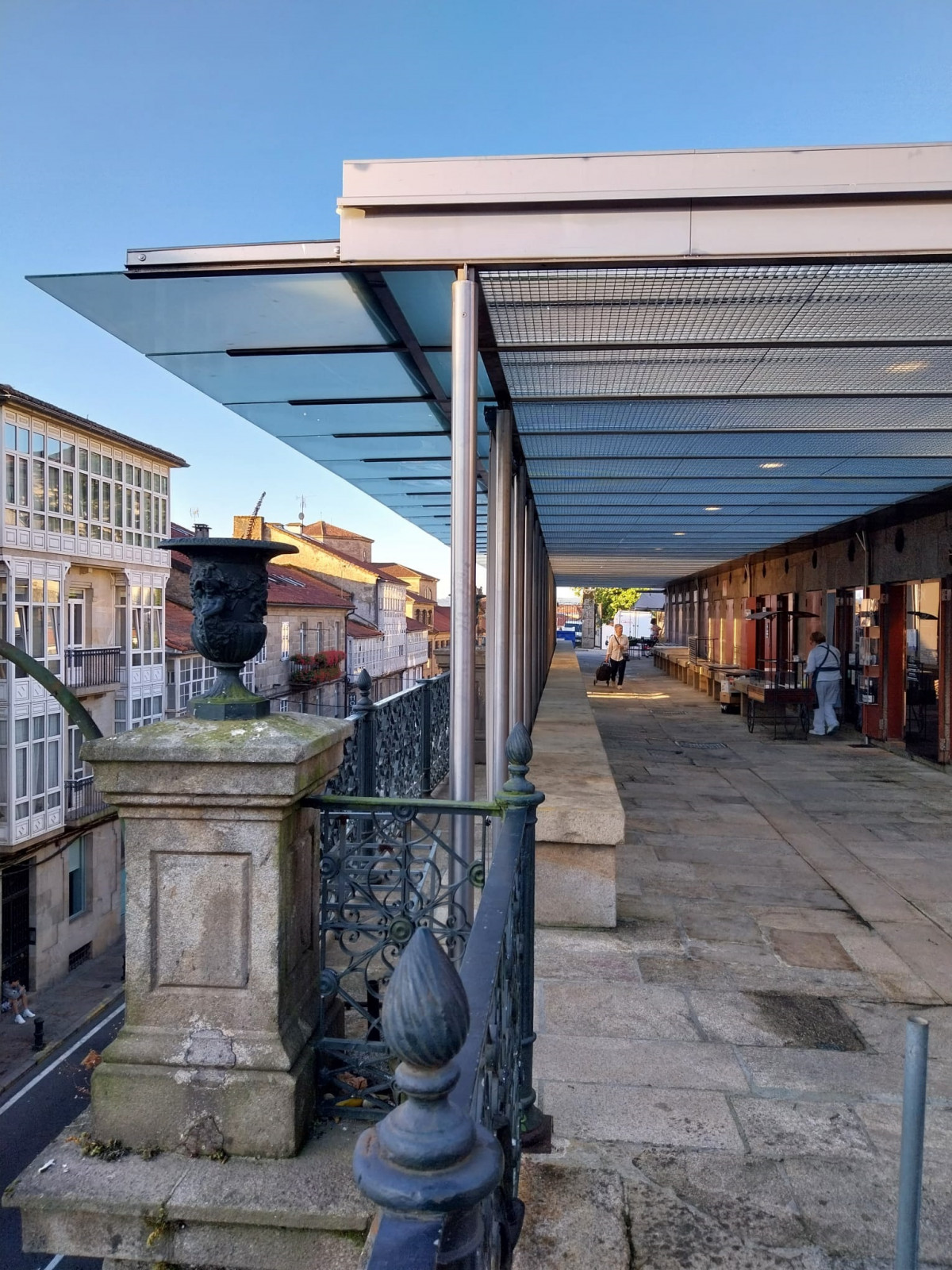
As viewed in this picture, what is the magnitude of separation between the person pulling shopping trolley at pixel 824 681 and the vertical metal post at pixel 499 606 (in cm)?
889

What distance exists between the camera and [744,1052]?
11.6ft

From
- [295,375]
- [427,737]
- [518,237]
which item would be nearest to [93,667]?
[427,737]

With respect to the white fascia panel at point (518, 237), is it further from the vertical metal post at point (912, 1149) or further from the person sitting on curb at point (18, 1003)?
the person sitting on curb at point (18, 1003)

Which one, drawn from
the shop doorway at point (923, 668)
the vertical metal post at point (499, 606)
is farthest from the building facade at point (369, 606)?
the vertical metal post at point (499, 606)

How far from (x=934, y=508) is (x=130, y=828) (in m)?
10.6

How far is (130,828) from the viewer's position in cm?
223

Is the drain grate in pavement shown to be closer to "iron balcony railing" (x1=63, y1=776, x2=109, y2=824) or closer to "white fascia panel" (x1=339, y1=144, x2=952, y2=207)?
"white fascia panel" (x1=339, y1=144, x2=952, y2=207)

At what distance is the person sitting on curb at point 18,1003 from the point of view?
1977 cm

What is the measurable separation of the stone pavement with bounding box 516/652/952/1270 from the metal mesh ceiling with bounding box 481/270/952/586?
3262mm

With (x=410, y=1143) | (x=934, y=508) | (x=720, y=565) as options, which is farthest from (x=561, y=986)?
(x=720, y=565)

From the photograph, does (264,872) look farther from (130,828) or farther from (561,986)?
(561,986)

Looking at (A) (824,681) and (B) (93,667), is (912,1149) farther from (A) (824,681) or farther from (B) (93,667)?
(B) (93,667)

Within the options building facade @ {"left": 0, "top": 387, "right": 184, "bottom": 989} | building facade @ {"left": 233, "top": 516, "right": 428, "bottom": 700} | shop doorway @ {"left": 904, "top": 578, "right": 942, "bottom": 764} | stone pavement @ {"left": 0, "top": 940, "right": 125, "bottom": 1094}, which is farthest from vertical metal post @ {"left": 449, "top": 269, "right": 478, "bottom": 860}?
building facade @ {"left": 233, "top": 516, "right": 428, "bottom": 700}

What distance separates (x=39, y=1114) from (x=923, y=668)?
17.1 m
